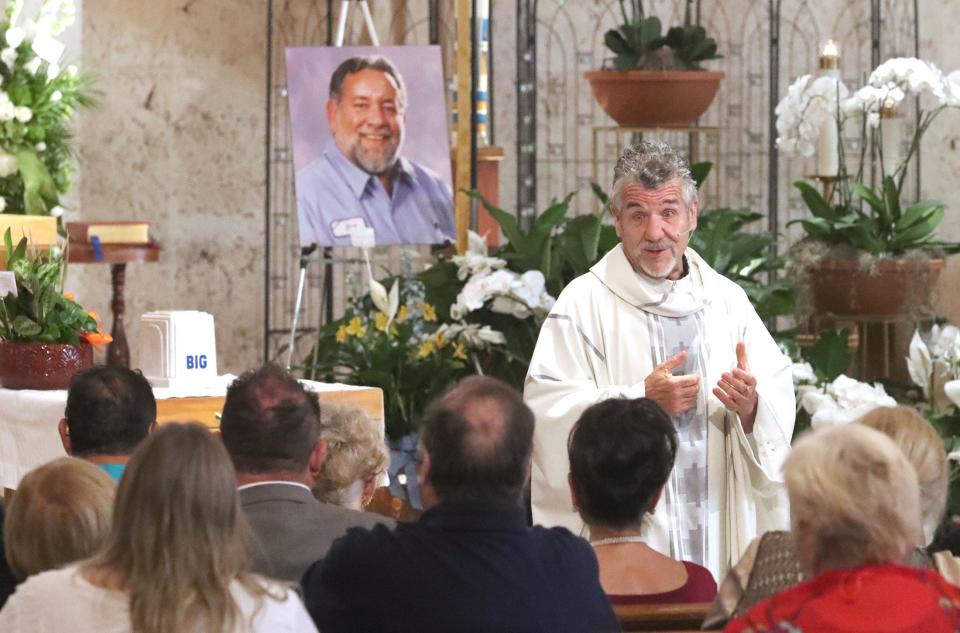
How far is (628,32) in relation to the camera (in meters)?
7.22

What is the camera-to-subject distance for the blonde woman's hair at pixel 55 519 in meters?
2.45

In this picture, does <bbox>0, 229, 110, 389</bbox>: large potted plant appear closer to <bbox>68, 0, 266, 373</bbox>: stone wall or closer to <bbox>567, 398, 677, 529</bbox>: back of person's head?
<bbox>567, 398, 677, 529</bbox>: back of person's head

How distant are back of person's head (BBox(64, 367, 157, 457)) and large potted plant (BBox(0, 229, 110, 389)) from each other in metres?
1.15

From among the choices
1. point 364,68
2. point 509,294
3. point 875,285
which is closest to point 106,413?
point 509,294

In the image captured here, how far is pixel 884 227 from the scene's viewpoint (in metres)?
5.72

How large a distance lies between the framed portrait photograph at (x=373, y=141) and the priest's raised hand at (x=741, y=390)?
3.29 metres

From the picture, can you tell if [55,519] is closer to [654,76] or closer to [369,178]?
[369,178]

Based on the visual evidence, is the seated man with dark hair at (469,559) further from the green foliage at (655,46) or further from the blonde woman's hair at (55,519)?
the green foliage at (655,46)

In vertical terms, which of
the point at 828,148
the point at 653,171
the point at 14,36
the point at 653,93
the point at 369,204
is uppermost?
the point at 14,36

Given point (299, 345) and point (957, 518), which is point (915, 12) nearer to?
point (299, 345)

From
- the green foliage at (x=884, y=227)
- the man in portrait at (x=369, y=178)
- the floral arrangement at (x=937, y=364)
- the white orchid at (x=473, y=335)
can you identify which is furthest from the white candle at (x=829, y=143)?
the man in portrait at (x=369, y=178)

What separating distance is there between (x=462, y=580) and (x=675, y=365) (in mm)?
1535

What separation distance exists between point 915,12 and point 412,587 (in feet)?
20.1

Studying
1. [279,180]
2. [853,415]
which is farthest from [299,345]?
[853,415]
